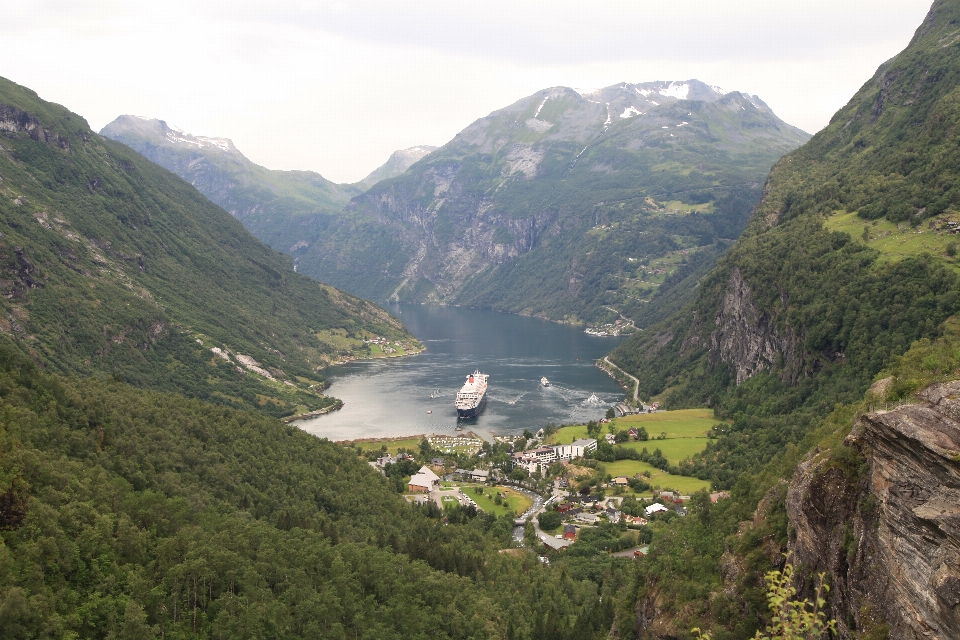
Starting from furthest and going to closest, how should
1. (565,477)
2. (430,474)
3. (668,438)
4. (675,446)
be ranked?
(668,438), (675,446), (565,477), (430,474)

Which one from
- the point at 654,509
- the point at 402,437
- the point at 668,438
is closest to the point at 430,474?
the point at 654,509

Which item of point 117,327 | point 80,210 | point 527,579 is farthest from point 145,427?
point 80,210

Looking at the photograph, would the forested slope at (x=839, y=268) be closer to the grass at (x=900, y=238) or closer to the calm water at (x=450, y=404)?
the grass at (x=900, y=238)

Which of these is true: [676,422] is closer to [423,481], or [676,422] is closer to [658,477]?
[658,477]

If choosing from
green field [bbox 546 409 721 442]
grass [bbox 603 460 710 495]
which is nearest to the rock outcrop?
green field [bbox 546 409 721 442]

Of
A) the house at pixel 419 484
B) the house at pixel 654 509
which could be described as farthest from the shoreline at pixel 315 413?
the house at pixel 654 509

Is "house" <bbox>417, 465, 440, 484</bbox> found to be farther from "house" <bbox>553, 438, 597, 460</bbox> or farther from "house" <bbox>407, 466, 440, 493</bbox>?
"house" <bbox>553, 438, 597, 460</bbox>

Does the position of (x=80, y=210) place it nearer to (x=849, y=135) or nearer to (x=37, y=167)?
(x=37, y=167)
